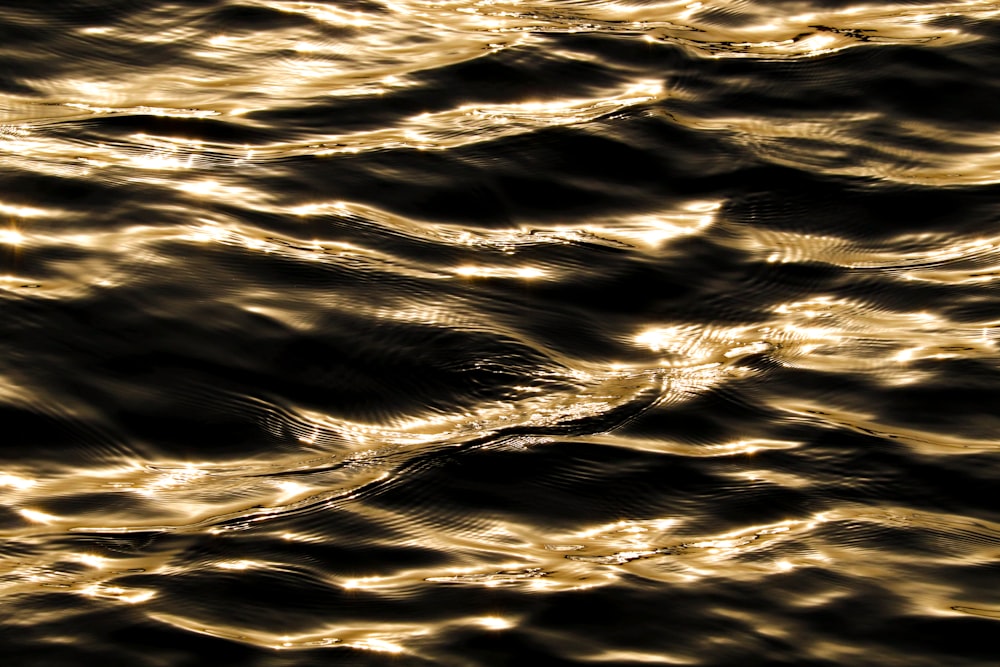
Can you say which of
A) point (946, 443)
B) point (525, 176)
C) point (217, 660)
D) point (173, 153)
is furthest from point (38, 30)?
point (946, 443)

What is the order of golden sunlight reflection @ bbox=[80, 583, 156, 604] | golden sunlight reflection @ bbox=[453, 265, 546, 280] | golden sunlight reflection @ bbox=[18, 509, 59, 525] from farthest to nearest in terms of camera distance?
golden sunlight reflection @ bbox=[453, 265, 546, 280], golden sunlight reflection @ bbox=[18, 509, 59, 525], golden sunlight reflection @ bbox=[80, 583, 156, 604]

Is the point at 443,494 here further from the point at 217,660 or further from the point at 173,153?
the point at 173,153

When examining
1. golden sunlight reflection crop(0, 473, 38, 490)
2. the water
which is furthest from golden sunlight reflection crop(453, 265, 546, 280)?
golden sunlight reflection crop(0, 473, 38, 490)

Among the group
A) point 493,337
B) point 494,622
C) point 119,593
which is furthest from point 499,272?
point 119,593

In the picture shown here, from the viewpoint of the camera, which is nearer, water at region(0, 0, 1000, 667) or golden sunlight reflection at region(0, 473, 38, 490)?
water at region(0, 0, 1000, 667)

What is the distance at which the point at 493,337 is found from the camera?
2967mm

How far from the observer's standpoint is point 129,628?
2125 mm

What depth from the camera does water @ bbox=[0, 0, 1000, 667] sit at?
7.37 ft

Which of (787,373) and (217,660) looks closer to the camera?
(217,660)

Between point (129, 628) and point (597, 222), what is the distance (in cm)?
181

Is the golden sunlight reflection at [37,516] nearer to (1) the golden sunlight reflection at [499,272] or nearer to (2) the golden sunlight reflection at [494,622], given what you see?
(2) the golden sunlight reflection at [494,622]

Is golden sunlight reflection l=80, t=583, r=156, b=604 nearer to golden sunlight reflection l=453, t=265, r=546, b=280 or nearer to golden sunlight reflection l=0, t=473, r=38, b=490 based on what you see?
golden sunlight reflection l=0, t=473, r=38, b=490

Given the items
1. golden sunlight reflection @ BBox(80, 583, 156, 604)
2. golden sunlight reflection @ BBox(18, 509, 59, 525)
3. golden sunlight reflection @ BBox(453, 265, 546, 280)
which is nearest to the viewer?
golden sunlight reflection @ BBox(80, 583, 156, 604)

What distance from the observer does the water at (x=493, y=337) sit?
2.25 meters
